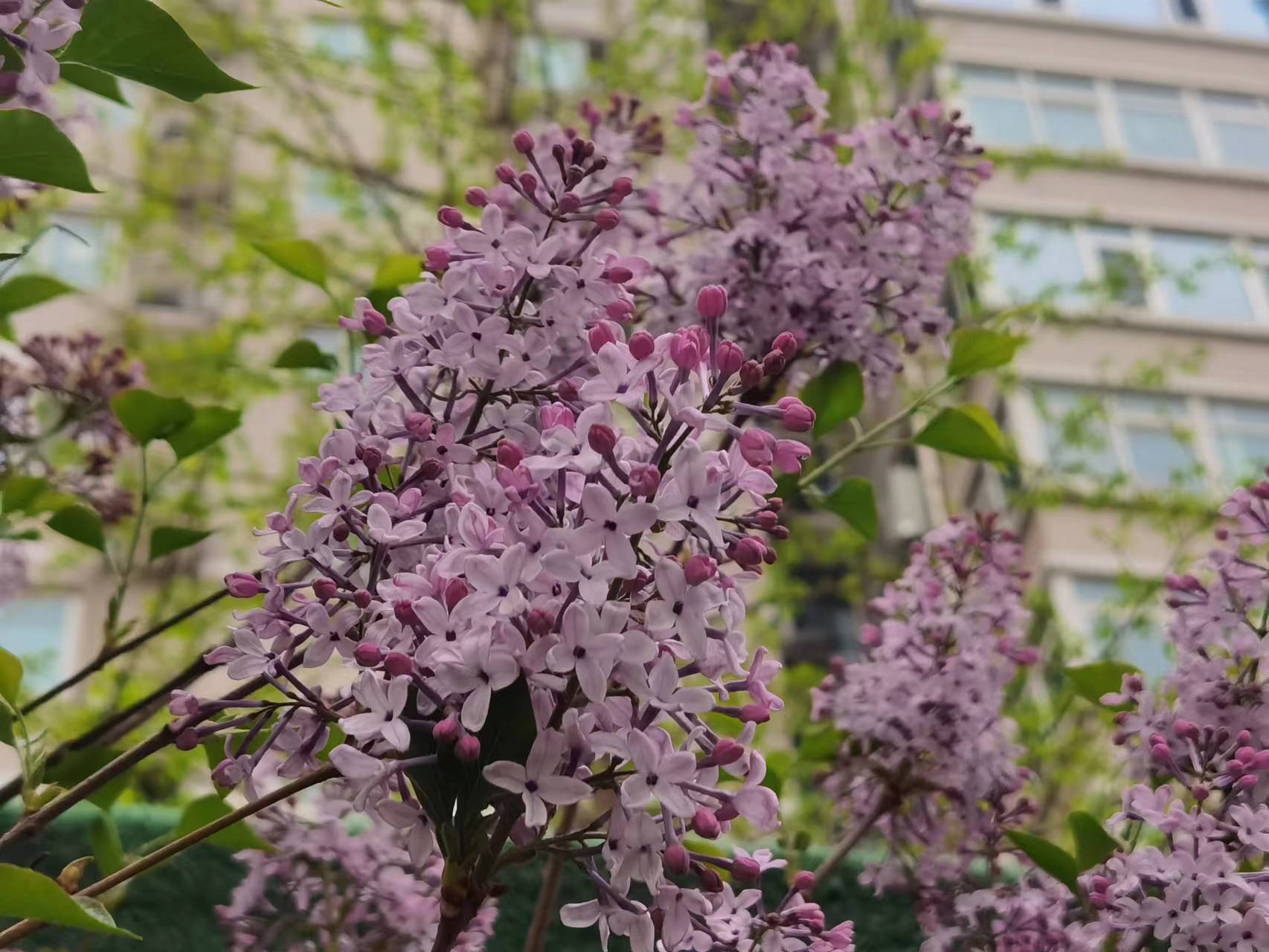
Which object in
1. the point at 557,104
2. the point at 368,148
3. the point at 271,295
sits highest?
the point at 368,148

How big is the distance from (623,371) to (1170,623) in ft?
1.52

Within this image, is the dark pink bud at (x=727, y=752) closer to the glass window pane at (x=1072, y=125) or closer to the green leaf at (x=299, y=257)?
the green leaf at (x=299, y=257)

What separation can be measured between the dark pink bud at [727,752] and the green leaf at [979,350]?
0.53 meters

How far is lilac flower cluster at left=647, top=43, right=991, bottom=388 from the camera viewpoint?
2.84ft

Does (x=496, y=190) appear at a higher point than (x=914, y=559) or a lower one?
higher

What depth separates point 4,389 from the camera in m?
1.03

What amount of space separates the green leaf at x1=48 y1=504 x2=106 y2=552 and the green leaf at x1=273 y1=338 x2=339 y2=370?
0.54ft

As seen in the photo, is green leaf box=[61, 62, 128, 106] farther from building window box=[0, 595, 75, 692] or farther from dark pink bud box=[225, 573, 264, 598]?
building window box=[0, 595, 75, 692]

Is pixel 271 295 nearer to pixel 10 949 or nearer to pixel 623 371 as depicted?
pixel 10 949

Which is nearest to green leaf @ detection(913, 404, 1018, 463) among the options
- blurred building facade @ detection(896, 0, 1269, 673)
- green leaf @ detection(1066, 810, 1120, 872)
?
green leaf @ detection(1066, 810, 1120, 872)

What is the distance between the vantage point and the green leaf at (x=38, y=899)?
429mm

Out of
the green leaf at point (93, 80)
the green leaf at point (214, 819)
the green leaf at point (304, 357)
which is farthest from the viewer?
the green leaf at point (304, 357)

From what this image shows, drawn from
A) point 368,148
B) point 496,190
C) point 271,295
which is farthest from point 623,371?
point 368,148

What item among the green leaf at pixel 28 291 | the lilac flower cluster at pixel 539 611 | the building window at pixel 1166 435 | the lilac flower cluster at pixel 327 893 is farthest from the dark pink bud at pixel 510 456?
the building window at pixel 1166 435
